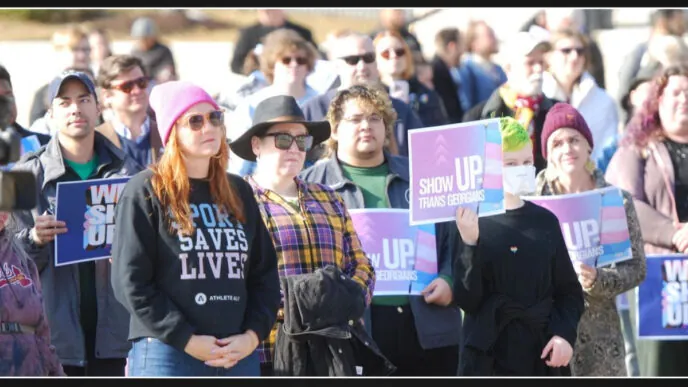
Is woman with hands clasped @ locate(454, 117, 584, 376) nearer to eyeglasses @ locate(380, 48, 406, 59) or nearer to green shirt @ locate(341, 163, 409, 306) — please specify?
green shirt @ locate(341, 163, 409, 306)

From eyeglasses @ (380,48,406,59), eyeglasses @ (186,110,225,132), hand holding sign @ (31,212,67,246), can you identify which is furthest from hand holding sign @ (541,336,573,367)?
eyeglasses @ (380,48,406,59)

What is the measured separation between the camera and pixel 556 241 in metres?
7.17

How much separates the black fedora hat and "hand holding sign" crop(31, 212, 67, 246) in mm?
942

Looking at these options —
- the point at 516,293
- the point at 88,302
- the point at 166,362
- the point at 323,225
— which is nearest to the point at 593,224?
the point at 516,293

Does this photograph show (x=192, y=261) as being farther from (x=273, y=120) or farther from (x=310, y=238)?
(x=273, y=120)

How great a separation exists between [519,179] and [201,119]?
1.67 m

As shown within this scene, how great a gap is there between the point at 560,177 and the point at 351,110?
1.16 m


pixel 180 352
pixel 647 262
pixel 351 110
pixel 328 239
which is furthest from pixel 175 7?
pixel 647 262

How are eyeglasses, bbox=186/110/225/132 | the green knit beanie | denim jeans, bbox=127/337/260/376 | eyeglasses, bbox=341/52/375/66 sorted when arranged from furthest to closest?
eyeglasses, bbox=341/52/375/66 → the green knit beanie → eyeglasses, bbox=186/110/225/132 → denim jeans, bbox=127/337/260/376

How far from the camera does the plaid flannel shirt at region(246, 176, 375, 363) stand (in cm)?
685

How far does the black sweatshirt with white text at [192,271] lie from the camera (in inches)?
247

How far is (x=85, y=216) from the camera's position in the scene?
Answer: 7336mm

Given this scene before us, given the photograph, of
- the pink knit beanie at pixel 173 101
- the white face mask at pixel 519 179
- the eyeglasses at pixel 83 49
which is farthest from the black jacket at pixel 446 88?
the pink knit beanie at pixel 173 101

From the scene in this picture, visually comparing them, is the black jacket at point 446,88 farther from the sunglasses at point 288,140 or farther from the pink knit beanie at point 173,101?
the pink knit beanie at point 173,101
